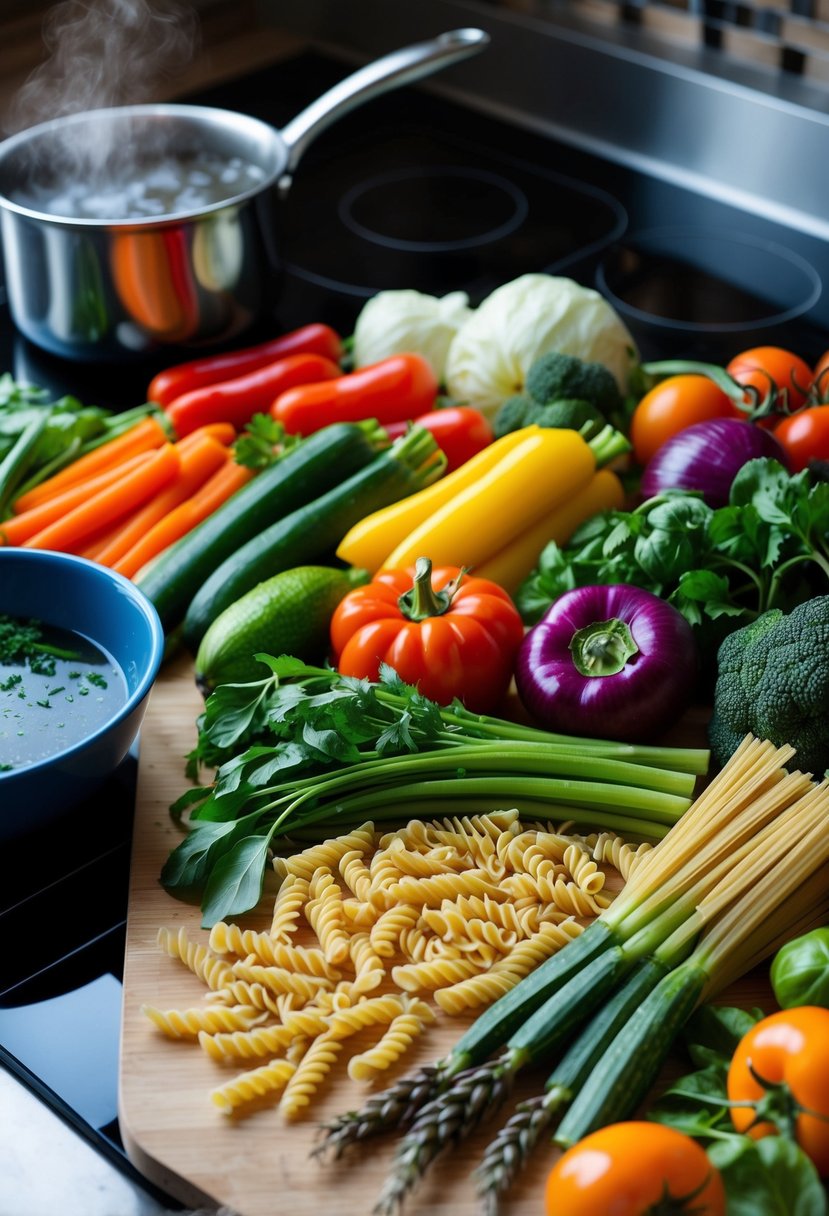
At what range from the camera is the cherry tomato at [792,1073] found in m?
1.05

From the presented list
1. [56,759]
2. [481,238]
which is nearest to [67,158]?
[481,238]

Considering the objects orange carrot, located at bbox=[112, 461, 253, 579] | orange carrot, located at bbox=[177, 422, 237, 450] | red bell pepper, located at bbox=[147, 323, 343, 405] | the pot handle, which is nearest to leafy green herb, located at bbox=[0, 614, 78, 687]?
orange carrot, located at bbox=[112, 461, 253, 579]

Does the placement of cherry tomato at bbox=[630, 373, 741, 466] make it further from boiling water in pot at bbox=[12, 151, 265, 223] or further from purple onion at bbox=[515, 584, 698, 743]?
boiling water in pot at bbox=[12, 151, 265, 223]

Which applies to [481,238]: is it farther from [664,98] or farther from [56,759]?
[56,759]

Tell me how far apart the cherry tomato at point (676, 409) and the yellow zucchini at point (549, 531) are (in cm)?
10

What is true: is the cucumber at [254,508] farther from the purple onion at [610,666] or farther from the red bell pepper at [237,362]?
the purple onion at [610,666]

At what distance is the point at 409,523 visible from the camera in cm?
179

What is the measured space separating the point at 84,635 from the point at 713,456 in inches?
32.7

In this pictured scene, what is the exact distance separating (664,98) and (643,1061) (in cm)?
198

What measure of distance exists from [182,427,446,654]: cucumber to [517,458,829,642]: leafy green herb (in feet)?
1.03

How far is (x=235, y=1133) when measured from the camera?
44.6 inches

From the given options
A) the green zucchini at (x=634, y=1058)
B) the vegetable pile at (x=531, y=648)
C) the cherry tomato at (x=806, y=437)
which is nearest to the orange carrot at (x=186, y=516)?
the vegetable pile at (x=531, y=648)

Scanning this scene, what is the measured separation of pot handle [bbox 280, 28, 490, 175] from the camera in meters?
2.18

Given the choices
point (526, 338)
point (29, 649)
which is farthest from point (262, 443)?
point (29, 649)
